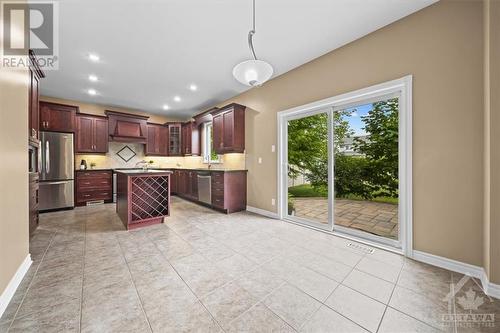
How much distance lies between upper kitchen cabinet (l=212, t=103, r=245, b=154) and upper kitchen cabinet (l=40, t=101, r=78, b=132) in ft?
11.6

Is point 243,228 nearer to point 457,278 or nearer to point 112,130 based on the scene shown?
point 457,278

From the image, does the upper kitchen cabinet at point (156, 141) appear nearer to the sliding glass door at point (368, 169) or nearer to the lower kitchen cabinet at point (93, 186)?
the lower kitchen cabinet at point (93, 186)

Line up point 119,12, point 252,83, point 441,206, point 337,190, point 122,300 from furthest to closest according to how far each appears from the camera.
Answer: point 337,190 < point 119,12 < point 441,206 < point 252,83 < point 122,300

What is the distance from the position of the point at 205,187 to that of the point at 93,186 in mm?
2990

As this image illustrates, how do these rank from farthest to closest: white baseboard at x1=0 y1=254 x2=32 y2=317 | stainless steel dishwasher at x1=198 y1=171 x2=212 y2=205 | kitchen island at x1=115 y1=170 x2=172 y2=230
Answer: stainless steel dishwasher at x1=198 y1=171 x2=212 y2=205 → kitchen island at x1=115 y1=170 x2=172 y2=230 → white baseboard at x1=0 y1=254 x2=32 y2=317

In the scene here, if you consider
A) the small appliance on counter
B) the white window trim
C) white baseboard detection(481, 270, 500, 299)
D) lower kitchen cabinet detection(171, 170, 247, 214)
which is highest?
the white window trim

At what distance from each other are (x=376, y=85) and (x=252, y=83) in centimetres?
177

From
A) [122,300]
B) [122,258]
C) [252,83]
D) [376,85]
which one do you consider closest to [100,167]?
[122,258]

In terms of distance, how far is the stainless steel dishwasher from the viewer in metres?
4.69

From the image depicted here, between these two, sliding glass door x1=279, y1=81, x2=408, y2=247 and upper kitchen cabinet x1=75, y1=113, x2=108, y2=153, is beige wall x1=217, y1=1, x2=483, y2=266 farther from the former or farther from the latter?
upper kitchen cabinet x1=75, y1=113, x2=108, y2=153

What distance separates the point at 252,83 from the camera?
1791 mm

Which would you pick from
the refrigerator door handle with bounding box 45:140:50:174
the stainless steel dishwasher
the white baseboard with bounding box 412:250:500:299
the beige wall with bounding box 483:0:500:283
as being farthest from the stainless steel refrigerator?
the beige wall with bounding box 483:0:500:283

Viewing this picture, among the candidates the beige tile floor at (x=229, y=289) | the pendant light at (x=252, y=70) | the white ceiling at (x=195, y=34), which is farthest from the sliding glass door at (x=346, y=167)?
the pendant light at (x=252, y=70)

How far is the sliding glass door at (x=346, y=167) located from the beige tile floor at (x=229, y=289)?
0.57 m
